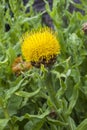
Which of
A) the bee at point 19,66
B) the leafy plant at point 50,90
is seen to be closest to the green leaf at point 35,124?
the leafy plant at point 50,90

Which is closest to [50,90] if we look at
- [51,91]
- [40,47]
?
[51,91]

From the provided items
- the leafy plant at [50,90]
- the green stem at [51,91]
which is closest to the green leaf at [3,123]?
the leafy plant at [50,90]

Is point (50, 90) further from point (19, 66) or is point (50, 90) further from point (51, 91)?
point (19, 66)

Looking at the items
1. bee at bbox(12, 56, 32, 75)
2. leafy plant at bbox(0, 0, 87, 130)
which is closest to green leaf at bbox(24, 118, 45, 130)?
leafy plant at bbox(0, 0, 87, 130)

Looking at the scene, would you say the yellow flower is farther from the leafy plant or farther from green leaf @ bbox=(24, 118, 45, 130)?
green leaf @ bbox=(24, 118, 45, 130)

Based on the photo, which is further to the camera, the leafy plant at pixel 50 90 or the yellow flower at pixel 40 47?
the leafy plant at pixel 50 90

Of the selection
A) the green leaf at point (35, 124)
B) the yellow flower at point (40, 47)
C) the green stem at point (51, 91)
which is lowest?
the green leaf at point (35, 124)

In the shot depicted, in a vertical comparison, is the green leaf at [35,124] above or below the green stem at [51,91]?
below

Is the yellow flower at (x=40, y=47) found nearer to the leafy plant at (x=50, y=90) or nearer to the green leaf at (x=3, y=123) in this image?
the leafy plant at (x=50, y=90)

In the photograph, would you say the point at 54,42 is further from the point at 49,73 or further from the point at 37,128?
the point at 37,128
